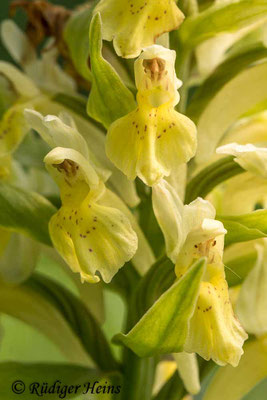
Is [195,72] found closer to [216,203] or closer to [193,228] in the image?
[216,203]

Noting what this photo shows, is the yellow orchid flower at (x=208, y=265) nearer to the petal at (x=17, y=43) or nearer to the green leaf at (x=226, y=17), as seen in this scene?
the green leaf at (x=226, y=17)

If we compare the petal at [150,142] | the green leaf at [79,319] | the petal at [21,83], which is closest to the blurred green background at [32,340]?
the green leaf at [79,319]

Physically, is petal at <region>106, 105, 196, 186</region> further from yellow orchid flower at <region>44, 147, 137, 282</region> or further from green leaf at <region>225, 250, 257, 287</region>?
green leaf at <region>225, 250, 257, 287</region>

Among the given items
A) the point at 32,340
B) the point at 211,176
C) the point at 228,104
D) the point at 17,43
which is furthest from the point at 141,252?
the point at 32,340

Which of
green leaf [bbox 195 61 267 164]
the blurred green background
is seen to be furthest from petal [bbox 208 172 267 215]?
the blurred green background

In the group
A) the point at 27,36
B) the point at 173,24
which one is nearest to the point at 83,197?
the point at 173,24

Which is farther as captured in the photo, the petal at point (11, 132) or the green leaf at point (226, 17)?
the petal at point (11, 132)
